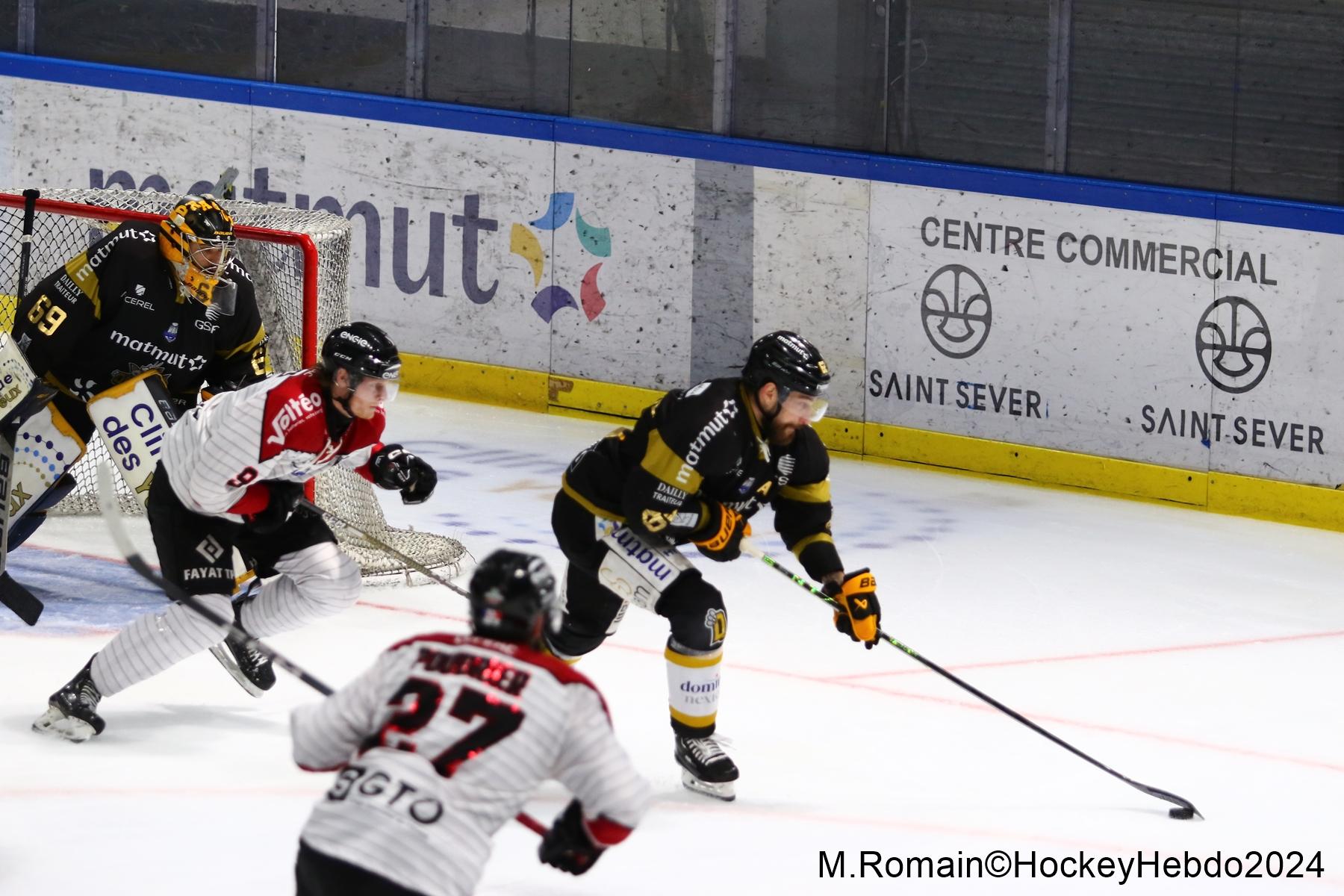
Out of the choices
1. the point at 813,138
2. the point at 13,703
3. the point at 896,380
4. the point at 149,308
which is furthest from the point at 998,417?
the point at 13,703

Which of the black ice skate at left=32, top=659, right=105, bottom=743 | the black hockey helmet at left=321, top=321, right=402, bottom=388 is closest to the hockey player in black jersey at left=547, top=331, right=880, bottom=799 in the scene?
the black hockey helmet at left=321, top=321, right=402, bottom=388

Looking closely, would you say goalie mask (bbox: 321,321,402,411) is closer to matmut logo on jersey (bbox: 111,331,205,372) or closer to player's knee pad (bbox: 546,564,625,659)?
player's knee pad (bbox: 546,564,625,659)

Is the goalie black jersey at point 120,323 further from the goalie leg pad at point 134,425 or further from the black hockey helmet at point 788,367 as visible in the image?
the black hockey helmet at point 788,367

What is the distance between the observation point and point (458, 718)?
11.0 ft

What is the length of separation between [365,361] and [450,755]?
214cm

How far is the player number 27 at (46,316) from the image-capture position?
6520mm

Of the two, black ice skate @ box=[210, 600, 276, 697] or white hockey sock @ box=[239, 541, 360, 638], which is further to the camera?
black ice skate @ box=[210, 600, 276, 697]

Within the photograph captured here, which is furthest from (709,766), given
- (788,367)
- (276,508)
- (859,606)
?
(276,508)

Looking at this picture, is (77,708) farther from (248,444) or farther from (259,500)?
(248,444)

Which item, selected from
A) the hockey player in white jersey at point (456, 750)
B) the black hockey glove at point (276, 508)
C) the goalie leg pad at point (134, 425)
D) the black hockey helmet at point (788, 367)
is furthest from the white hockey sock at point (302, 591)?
the hockey player in white jersey at point (456, 750)

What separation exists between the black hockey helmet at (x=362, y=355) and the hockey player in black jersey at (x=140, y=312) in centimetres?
123

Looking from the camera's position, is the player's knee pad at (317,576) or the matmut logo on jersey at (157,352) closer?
the player's knee pad at (317,576)

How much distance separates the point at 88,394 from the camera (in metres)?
6.63

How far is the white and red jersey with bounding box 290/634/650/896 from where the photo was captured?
330 centimetres
